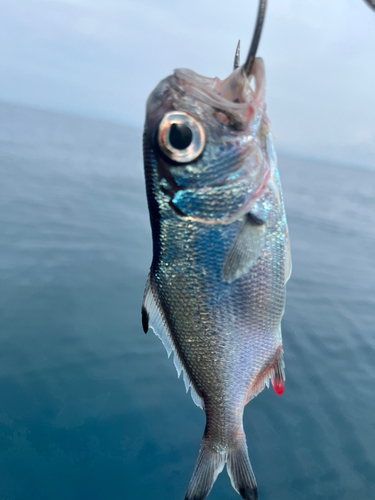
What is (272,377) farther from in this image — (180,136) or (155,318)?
(180,136)

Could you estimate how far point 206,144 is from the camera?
1380 mm

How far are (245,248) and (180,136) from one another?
57 cm

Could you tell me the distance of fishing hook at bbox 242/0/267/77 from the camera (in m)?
1.13

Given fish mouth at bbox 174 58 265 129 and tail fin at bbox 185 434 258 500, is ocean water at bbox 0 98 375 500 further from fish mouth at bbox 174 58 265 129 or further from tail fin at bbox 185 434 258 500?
fish mouth at bbox 174 58 265 129

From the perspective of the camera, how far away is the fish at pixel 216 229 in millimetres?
1363

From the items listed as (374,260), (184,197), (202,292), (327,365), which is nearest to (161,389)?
(327,365)

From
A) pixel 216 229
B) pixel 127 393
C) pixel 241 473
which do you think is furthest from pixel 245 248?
pixel 127 393

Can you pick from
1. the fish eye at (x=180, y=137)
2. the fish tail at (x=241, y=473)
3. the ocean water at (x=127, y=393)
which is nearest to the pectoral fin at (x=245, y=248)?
the fish eye at (x=180, y=137)

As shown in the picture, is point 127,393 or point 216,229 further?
point 127,393

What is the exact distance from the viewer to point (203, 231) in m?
1.41

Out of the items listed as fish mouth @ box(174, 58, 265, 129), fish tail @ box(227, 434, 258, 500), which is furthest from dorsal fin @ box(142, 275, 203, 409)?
fish mouth @ box(174, 58, 265, 129)

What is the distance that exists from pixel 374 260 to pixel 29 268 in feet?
39.2

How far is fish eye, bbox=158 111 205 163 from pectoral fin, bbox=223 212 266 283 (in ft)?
1.24

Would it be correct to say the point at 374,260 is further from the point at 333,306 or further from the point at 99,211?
the point at 99,211
